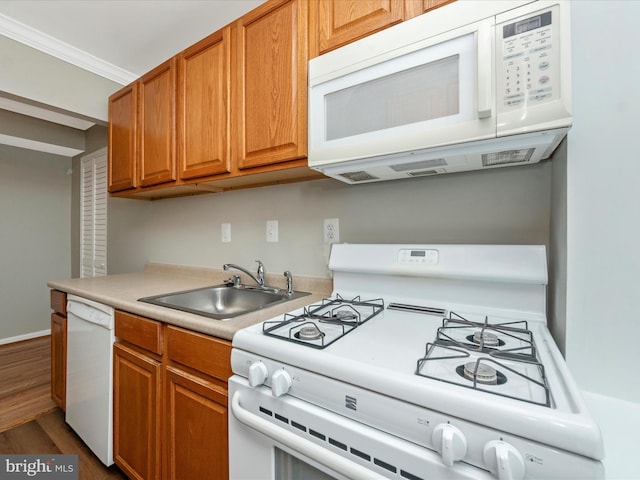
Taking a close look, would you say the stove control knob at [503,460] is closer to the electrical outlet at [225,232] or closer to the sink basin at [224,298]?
the sink basin at [224,298]

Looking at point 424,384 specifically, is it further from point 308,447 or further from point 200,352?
point 200,352

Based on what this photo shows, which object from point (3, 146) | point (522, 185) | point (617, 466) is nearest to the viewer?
point (617, 466)

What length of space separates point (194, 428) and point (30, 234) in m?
3.86

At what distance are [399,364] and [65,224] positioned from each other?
4553mm

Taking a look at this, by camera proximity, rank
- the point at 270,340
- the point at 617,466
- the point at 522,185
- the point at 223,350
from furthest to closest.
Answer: the point at 522,185
the point at 223,350
the point at 270,340
the point at 617,466

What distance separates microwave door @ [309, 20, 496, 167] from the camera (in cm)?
82

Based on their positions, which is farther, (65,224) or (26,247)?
(65,224)

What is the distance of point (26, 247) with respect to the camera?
11.4ft

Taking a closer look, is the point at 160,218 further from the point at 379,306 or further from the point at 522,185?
the point at 522,185

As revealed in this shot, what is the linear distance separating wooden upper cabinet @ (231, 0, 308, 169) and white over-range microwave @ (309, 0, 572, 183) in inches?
4.4

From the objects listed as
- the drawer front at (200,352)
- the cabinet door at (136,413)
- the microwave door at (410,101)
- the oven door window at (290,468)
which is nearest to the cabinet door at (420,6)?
the microwave door at (410,101)

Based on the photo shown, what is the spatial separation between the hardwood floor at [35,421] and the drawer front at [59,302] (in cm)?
71

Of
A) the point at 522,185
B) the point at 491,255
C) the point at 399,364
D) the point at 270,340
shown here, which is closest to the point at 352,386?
the point at 399,364

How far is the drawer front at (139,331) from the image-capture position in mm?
1203
